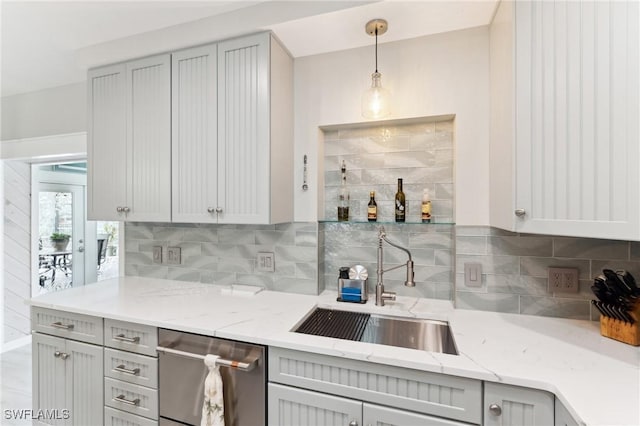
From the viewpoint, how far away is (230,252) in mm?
2016

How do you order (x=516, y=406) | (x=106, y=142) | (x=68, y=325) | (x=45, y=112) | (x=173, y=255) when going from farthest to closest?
1. (x=45, y=112)
2. (x=173, y=255)
3. (x=106, y=142)
4. (x=68, y=325)
5. (x=516, y=406)

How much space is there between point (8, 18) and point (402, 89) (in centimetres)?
233

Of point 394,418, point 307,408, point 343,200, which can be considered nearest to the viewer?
point 394,418

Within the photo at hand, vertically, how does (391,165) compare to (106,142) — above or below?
below

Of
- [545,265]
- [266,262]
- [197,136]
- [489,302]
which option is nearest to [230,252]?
[266,262]

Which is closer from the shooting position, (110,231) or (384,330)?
(384,330)

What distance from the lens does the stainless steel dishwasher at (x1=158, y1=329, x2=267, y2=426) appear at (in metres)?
1.24

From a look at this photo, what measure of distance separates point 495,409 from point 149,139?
2.16 metres

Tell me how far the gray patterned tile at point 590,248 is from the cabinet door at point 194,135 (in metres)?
1.79

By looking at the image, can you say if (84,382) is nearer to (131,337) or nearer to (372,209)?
(131,337)

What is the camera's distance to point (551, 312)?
1425 millimetres

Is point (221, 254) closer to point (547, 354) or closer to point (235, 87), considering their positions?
point (235, 87)

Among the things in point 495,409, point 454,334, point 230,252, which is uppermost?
point 230,252

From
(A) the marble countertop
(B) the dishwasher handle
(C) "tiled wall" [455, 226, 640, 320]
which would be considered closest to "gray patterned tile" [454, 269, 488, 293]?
(C) "tiled wall" [455, 226, 640, 320]
